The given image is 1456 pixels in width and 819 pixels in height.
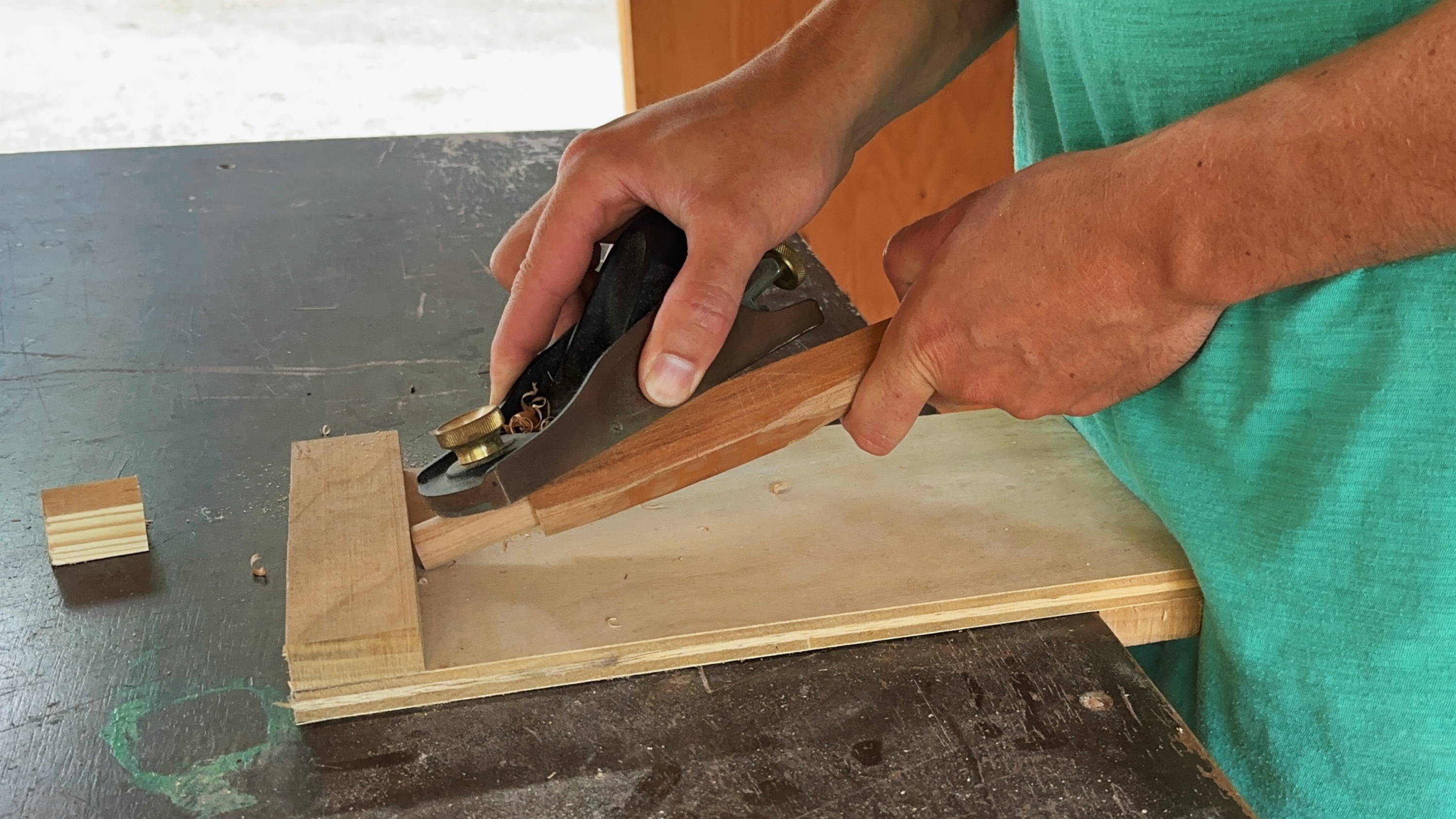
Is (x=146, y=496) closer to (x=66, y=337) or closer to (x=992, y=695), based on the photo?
(x=66, y=337)

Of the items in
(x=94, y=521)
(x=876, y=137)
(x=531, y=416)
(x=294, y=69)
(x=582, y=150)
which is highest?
(x=582, y=150)

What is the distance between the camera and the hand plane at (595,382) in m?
0.89

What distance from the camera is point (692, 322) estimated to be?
2.96 feet

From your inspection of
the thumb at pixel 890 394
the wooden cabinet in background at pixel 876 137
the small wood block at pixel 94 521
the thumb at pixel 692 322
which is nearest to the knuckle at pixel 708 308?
the thumb at pixel 692 322

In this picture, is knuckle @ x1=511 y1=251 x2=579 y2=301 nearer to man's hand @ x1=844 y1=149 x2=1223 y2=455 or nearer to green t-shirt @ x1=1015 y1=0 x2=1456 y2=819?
man's hand @ x1=844 y1=149 x2=1223 y2=455

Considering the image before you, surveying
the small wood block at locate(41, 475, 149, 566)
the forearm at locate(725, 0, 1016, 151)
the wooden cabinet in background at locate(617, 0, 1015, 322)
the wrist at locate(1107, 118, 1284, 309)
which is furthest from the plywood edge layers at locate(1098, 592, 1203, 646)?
the wooden cabinet in background at locate(617, 0, 1015, 322)

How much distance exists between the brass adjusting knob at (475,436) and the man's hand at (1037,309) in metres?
0.31

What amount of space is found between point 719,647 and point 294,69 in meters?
5.87

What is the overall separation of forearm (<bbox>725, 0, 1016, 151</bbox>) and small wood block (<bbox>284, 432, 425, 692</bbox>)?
50 cm

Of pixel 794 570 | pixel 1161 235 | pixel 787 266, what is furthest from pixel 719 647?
pixel 1161 235

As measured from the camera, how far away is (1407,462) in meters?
0.81

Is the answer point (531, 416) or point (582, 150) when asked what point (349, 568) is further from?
point (582, 150)

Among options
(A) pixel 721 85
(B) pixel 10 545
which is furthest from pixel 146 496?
(A) pixel 721 85

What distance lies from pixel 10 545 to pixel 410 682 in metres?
0.47
